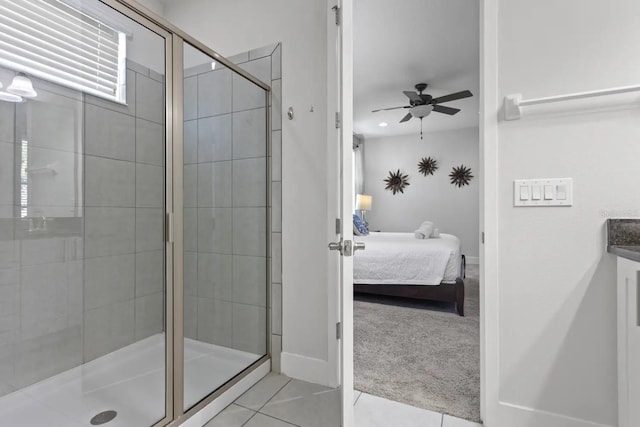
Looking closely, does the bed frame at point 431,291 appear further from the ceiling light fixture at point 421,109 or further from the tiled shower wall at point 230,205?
the ceiling light fixture at point 421,109

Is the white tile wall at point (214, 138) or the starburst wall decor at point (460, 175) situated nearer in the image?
the white tile wall at point (214, 138)

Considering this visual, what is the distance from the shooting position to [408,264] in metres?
3.33

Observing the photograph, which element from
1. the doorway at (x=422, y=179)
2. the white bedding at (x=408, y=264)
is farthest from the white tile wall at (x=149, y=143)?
the white bedding at (x=408, y=264)

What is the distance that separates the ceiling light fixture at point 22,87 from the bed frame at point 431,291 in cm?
313

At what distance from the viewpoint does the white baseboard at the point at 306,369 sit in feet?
6.09

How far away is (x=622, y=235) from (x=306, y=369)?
1.70m

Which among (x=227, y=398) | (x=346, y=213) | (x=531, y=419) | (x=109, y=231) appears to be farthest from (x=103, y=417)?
(x=531, y=419)

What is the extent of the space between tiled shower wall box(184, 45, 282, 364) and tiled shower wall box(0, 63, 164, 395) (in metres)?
0.18

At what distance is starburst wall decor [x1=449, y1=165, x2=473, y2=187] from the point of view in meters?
6.00

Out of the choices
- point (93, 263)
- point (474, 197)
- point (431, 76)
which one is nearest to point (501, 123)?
point (93, 263)

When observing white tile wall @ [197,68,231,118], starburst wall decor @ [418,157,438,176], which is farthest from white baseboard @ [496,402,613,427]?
starburst wall decor @ [418,157,438,176]

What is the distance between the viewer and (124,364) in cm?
152

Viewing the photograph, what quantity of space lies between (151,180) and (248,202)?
1.99ft

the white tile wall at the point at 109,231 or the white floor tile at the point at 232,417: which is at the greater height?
the white tile wall at the point at 109,231
